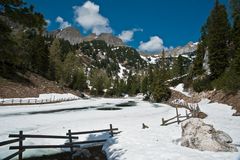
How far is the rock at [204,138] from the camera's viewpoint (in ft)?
44.7

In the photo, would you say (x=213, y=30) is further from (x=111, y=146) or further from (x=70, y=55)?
(x=70, y=55)

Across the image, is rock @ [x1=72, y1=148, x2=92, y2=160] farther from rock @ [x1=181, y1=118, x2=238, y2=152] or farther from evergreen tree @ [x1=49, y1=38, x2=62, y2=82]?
evergreen tree @ [x1=49, y1=38, x2=62, y2=82]

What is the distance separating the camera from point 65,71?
9675cm

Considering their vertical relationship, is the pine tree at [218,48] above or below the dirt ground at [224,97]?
above

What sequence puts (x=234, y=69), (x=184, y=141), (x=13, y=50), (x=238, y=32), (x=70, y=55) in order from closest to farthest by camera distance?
1. (x=13, y=50)
2. (x=184, y=141)
3. (x=234, y=69)
4. (x=238, y=32)
5. (x=70, y=55)

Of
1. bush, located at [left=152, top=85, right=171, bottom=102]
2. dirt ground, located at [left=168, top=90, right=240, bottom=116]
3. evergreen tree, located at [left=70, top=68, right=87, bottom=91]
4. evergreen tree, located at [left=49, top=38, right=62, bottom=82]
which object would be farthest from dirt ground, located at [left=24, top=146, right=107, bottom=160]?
evergreen tree, located at [left=70, top=68, right=87, bottom=91]

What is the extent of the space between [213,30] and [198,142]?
167ft

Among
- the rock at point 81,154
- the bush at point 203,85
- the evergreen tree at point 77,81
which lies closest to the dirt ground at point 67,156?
the rock at point 81,154

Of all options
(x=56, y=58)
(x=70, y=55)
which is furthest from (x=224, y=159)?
(x=70, y=55)

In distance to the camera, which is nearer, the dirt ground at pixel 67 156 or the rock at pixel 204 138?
the rock at pixel 204 138

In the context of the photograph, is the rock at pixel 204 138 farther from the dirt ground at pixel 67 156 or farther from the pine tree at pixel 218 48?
the pine tree at pixel 218 48

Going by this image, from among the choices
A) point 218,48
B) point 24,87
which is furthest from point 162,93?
point 24,87

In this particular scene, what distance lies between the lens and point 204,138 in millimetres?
14234

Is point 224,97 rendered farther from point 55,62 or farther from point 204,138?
point 55,62
